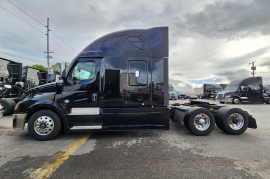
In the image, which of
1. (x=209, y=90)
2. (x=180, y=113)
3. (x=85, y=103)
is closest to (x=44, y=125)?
(x=85, y=103)

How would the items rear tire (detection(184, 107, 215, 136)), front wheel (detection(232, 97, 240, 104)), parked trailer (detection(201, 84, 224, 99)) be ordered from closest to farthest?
1. rear tire (detection(184, 107, 215, 136))
2. front wheel (detection(232, 97, 240, 104))
3. parked trailer (detection(201, 84, 224, 99))

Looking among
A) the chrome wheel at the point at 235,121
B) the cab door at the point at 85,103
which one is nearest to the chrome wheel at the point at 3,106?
the cab door at the point at 85,103

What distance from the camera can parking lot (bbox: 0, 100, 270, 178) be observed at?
2312 millimetres

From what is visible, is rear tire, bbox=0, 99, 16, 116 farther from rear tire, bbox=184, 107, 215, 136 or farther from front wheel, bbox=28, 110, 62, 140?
rear tire, bbox=184, 107, 215, 136

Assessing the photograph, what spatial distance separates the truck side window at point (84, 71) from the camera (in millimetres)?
3812

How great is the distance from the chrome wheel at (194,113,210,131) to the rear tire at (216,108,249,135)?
1.70ft

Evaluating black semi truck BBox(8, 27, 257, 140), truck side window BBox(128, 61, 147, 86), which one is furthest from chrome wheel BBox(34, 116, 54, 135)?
truck side window BBox(128, 61, 147, 86)

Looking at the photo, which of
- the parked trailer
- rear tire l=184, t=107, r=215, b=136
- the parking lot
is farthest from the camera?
the parked trailer

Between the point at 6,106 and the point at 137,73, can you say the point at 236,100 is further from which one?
the point at 6,106

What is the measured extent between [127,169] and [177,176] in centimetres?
85

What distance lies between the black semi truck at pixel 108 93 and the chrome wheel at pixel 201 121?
42.4 inches

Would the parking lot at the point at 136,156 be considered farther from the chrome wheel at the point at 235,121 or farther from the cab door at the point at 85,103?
the cab door at the point at 85,103

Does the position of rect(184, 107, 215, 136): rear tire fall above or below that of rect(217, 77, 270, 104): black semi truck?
below

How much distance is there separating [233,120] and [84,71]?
15.9 feet
